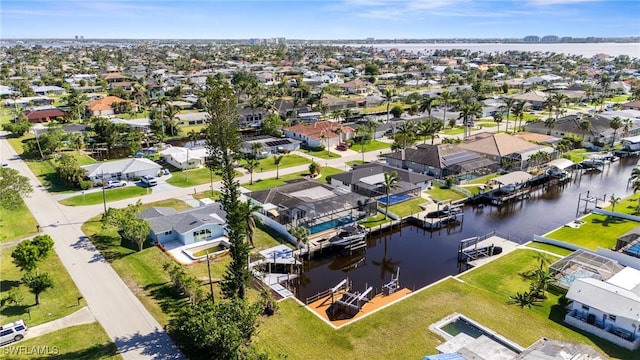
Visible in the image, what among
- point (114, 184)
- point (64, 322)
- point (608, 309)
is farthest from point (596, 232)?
point (114, 184)

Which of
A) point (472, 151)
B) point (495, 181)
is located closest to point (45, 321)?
point (495, 181)

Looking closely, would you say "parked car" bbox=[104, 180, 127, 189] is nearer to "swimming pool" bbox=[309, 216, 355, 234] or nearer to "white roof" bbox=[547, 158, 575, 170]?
"swimming pool" bbox=[309, 216, 355, 234]

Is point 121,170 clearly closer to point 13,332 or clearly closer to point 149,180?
point 149,180

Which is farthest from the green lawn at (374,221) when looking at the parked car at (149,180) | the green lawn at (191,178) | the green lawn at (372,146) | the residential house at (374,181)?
the green lawn at (372,146)

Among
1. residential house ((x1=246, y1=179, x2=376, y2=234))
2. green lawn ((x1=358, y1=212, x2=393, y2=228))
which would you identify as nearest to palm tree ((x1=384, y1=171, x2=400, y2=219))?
green lawn ((x1=358, y1=212, x2=393, y2=228))

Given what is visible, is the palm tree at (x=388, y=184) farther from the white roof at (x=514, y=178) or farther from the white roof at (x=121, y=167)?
the white roof at (x=121, y=167)

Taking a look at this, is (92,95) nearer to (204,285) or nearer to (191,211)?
(191,211)
